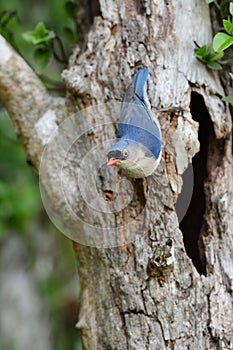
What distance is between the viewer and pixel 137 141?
9.00 feet

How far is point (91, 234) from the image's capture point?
3.07 meters

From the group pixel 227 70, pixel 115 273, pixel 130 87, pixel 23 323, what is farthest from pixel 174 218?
pixel 23 323

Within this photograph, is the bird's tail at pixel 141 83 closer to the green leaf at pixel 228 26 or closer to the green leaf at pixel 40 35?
the green leaf at pixel 228 26

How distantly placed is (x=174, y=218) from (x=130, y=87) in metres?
0.59

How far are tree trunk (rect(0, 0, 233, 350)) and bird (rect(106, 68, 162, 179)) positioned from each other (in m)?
0.14

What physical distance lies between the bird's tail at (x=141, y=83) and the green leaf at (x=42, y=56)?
84cm

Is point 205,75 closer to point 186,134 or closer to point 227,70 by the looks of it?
point 227,70

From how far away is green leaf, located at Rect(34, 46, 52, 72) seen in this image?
365 centimetres

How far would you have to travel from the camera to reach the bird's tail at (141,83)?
288 cm

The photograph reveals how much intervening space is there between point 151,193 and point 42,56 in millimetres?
1153

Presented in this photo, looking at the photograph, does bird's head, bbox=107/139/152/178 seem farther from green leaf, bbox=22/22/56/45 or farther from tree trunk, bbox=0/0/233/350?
green leaf, bbox=22/22/56/45

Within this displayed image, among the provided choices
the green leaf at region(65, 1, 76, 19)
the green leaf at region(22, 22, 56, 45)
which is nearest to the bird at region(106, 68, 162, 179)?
the green leaf at region(22, 22, 56, 45)

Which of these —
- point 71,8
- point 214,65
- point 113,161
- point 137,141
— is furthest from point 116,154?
point 71,8

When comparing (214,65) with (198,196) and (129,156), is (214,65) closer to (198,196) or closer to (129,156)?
(198,196)
